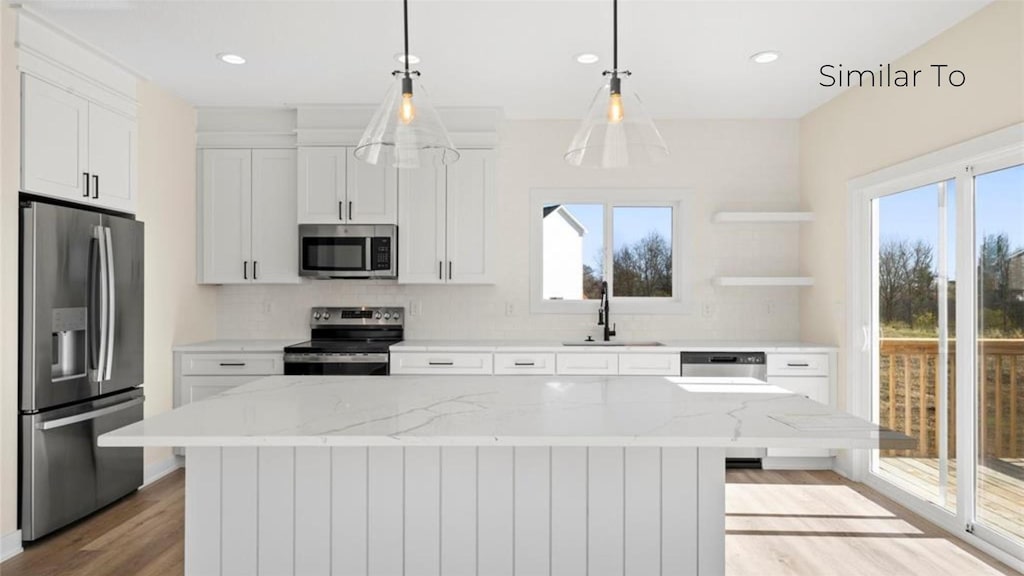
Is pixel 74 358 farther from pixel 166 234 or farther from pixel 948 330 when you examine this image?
pixel 948 330

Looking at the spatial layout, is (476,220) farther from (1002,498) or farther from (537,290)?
(1002,498)

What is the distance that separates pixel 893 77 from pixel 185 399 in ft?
16.2

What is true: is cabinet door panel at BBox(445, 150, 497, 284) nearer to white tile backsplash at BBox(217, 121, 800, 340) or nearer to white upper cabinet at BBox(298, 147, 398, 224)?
white tile backsplash at BBox(217, 121, 800, 340)

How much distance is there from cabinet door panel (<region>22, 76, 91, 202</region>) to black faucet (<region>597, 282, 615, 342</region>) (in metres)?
3.37

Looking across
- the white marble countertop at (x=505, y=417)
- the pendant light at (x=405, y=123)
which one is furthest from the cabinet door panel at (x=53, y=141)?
the pendant light at (x=405, y=123)

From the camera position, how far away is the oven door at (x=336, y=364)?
4.21m

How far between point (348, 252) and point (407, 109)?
2.69 meters

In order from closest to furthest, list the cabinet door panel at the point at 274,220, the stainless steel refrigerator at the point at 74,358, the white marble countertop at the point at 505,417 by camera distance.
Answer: the white marble countertop at the point at 505,417 < the stainless steel refrigerator at the point at 74,358 < the cabinet door panel at the point at 274,220

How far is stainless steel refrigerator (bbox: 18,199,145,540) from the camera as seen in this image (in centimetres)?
298

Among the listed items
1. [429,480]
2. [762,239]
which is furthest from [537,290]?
[429,480]

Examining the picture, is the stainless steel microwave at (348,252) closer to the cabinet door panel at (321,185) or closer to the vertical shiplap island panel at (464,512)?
the cabinet door panel at (321,185)

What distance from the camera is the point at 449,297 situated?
4.88 meters

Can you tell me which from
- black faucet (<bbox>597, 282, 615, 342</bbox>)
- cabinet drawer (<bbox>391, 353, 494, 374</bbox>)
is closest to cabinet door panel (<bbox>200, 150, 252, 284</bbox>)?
cabinet drawer (<bbox>391, 353, 494, 374</bbox>)

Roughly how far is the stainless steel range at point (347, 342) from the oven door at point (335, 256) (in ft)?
1.40
